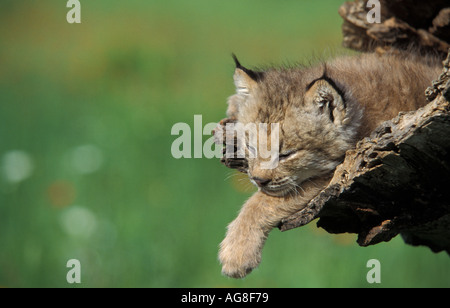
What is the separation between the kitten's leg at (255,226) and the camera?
11.4 feet

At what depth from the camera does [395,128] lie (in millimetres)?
2703

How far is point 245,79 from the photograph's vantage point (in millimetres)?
3846

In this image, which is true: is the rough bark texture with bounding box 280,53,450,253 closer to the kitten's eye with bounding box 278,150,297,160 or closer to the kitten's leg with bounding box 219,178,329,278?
the kitten's leg with bounding box 219,178,329,278

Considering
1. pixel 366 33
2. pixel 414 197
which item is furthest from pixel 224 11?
pixel 414 197

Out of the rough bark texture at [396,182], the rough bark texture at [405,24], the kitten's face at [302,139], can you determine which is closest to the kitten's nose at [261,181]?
the kitten's face at [302,139]

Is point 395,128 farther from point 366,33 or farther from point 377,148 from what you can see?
point 366,33

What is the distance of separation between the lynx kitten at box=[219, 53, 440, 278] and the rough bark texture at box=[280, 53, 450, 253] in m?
0.22

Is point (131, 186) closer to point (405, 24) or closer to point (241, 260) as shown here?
point (241, 260)

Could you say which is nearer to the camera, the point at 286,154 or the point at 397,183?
the point at 397,183

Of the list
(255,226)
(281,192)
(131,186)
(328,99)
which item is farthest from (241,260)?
(131,186)

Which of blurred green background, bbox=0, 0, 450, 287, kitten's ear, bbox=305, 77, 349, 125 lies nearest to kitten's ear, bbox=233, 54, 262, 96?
kitten's ear, bbox=305, 77, 349, 125

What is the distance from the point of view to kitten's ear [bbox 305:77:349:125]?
132 inches

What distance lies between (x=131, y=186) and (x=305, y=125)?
8.06 feet

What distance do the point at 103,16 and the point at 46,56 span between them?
45.4 inches
